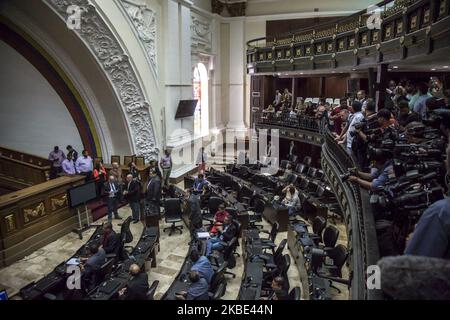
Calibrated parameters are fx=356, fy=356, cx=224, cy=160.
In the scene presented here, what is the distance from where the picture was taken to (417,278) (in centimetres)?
153

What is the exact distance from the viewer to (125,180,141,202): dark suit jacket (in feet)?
36.0

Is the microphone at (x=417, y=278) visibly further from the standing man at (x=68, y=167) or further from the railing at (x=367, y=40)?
the standing man at (x=68, y=167)

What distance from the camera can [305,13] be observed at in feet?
67.7

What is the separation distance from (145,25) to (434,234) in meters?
14.3

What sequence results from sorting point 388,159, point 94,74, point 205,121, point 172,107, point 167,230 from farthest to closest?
point 205,121 → point 172,107 → point 94,74 → point 167,230 → point 388,159

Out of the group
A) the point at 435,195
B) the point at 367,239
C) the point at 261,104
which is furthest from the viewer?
the point at 261,104

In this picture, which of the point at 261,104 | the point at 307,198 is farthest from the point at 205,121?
the point at 307,198

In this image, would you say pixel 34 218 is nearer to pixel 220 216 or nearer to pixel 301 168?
pixel 220 216

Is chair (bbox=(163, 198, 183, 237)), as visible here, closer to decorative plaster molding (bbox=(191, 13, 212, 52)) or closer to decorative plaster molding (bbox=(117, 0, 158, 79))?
decorative plaster molding (bbox=(117, 0, 158, 79))

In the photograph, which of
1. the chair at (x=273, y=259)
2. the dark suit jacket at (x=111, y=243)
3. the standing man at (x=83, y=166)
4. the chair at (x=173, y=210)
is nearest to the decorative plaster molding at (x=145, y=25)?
the standing man at (x=83, y=166)

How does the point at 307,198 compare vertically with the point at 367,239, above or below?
below

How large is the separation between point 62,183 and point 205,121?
41.2 feet

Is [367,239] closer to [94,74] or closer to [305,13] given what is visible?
[94,74]

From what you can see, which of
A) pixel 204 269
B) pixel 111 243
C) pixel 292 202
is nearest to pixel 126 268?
pixel 111 243
